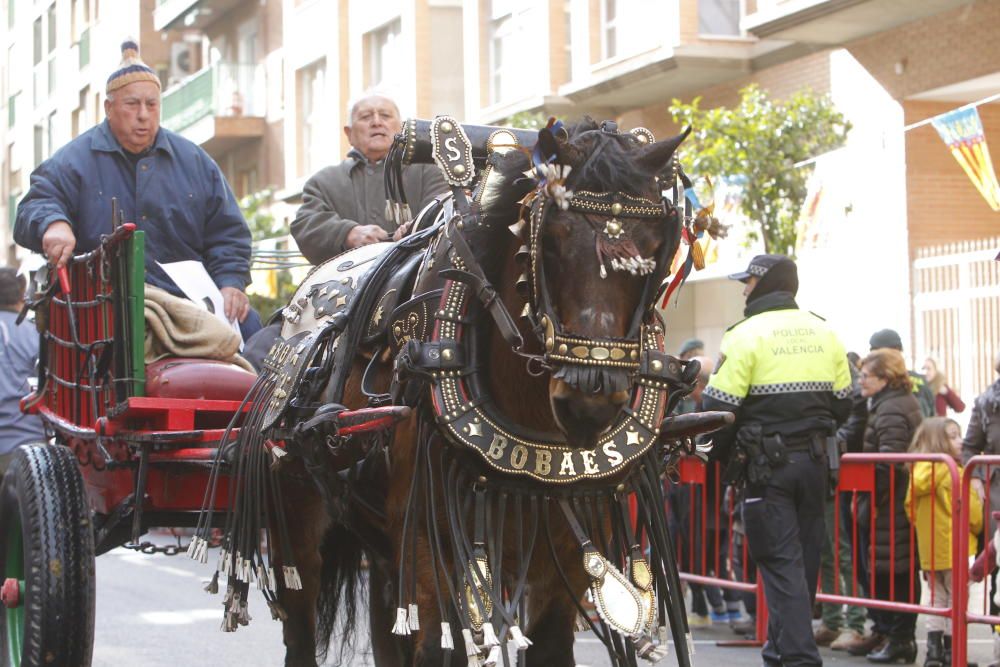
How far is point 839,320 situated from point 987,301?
2852 mm

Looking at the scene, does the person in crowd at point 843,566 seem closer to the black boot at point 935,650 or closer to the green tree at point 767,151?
the black boot at point 935,650

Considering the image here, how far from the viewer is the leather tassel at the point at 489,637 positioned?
14.6 feet

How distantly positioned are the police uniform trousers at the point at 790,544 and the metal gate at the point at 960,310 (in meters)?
7.70

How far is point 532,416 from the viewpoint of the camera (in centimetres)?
458

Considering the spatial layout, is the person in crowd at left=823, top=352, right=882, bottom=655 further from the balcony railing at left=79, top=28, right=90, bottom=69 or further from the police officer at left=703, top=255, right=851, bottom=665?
the balcony railing at left=79, top=28, right=90, bottom=69

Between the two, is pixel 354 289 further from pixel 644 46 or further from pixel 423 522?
pixel 644 46

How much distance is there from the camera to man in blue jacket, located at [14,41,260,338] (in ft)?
23.0

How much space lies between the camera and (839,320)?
18016 mm

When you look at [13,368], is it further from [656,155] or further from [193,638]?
[656,155]

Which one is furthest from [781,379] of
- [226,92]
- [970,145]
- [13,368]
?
[226,92]

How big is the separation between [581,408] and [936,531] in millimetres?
5520

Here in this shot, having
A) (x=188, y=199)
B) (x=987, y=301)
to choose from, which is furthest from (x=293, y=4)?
(x=188, y=199)

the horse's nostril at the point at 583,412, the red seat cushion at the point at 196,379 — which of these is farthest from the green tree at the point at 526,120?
the horse's nostril at the point at 583,412

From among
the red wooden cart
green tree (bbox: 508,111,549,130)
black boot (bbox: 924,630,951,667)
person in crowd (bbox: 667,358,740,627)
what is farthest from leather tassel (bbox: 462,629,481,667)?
green tree (bbox: 508,111,549,130)
